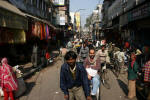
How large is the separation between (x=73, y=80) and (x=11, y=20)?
203 inches

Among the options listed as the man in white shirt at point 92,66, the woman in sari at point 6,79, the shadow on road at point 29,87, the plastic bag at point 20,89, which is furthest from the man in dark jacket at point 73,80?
the shadow on road at point 29,87

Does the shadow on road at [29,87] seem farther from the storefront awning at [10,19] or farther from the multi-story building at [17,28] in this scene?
the storefront awning at [10,19]

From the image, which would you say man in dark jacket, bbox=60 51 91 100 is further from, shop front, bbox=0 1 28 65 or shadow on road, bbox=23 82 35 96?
shop front, bbox=0 1 28 65

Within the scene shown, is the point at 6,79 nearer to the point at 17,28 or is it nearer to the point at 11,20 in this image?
the point at 11,20

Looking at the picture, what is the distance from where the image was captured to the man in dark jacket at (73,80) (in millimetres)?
3430

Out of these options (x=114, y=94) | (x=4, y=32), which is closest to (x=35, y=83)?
(x=4, y=32)

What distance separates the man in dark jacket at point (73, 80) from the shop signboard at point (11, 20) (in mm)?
4262

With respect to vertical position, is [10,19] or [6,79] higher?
[10,19]

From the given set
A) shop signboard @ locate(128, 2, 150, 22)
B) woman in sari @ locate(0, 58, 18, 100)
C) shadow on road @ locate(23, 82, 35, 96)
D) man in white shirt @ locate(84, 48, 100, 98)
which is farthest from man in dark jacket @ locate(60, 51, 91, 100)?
shop signboard @ locate(128, 2, 150, 22)

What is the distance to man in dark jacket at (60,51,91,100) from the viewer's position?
3430mm

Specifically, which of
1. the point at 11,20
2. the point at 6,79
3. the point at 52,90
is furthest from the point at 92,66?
the point at 11,20

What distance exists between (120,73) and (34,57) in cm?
551

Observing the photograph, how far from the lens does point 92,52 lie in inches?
185

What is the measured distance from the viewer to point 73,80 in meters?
3.46
